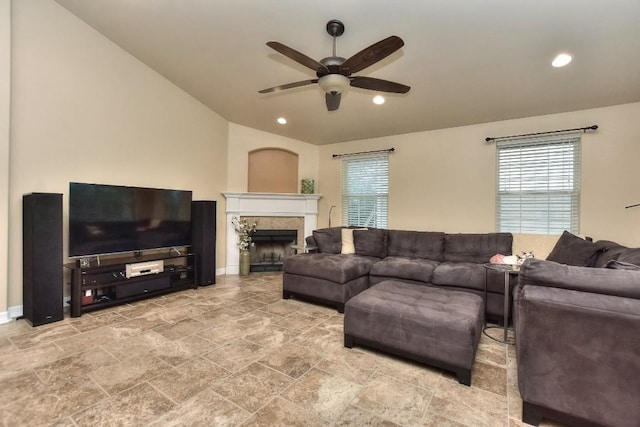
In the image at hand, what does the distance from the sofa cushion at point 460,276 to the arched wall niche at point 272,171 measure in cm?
333

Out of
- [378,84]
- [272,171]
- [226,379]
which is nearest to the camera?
[226,379]

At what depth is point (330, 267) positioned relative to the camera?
3594 mm

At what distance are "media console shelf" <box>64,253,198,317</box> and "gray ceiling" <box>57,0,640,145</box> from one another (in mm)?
2518

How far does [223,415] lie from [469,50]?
3.54 meters

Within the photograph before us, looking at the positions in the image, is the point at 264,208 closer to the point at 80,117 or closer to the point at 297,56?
the point at 80,117

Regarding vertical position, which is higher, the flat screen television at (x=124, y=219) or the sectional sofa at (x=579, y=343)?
the flat screen television at (x=124, y=219)

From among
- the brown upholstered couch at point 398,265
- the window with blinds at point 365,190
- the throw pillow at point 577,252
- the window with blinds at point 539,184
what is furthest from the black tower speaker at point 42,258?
the window with blinds at point 539,184

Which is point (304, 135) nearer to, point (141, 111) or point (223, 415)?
point (141, 111)

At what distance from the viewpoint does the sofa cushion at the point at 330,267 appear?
11.6ft

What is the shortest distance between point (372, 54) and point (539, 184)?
3.33 metres

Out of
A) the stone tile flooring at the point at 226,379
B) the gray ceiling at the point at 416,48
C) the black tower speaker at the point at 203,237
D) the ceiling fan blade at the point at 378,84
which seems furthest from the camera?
the black tower speaker at the point at 203,237

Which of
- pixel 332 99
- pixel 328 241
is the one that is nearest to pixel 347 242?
pixel 328 241

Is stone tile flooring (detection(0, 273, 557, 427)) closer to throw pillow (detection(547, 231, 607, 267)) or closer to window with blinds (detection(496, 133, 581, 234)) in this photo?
throw pillow (detection(547, 231, 607, 267))

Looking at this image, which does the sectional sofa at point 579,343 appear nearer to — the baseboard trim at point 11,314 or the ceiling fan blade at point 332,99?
the ceiling fan blade at point 332,99
